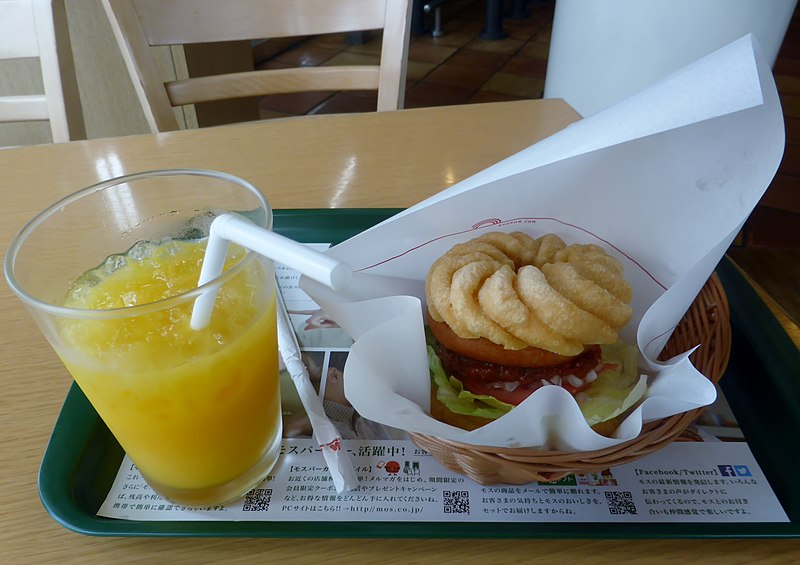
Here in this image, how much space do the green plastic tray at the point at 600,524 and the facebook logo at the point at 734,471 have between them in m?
0.02

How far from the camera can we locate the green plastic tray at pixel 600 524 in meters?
0.48

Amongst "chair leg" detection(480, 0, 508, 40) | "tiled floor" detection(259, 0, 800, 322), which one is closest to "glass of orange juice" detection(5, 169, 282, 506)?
"tiled floor" detection(259, 0, 800, 322)

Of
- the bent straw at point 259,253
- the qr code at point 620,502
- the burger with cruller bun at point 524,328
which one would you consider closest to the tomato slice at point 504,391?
the burger with cruller bun at point 524,328

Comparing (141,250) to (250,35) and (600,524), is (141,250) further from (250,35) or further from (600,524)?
(250,35)

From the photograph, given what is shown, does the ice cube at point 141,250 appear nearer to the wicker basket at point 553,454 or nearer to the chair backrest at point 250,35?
the wicker basket at point 553,454

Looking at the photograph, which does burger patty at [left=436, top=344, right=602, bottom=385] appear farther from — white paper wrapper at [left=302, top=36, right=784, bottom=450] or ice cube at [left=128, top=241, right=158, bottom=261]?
ice cube at [left=128, top=241, right=158, bottom=261]

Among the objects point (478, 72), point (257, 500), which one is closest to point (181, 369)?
point (257, 500)

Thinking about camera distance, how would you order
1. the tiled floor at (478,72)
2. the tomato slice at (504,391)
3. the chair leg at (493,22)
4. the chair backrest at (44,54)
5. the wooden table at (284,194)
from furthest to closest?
1. the chair leg at (493,22)
2. the tiled floor at (478,72)
3. the chair backrest at (44,54)
4. the tomato slice at (504,391)
5. the wooden table at (284,194)

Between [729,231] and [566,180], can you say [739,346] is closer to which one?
[729,231]

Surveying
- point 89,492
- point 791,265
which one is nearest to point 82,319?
point 89,492

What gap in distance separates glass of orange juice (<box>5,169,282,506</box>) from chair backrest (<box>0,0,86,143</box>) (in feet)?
2.21

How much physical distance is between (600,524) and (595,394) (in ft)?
0.45

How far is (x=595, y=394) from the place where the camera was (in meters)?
0.59

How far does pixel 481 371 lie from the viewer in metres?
0.60
